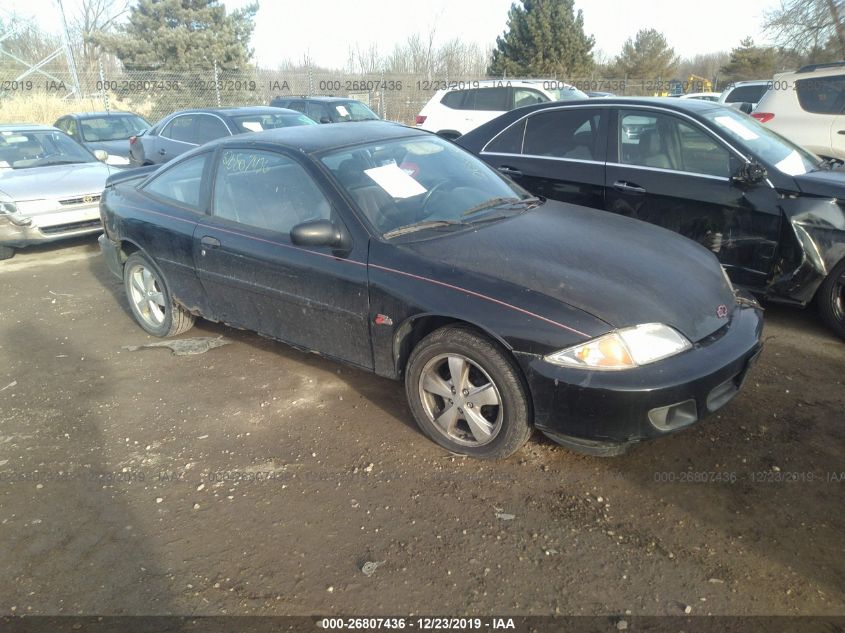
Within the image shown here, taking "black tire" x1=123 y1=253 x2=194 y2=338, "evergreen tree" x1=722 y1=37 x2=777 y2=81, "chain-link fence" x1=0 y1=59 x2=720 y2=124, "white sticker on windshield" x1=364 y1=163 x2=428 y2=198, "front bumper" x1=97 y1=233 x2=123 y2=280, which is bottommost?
"black tire" x1=123 y1=253 x2=194 y2=338

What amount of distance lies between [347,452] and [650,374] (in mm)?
1606

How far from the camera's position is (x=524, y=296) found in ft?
9.44

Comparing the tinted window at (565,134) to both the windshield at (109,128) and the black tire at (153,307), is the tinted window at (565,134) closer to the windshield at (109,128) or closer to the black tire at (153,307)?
the black tire at (153,307)

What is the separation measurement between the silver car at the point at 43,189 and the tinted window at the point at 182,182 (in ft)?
9.09

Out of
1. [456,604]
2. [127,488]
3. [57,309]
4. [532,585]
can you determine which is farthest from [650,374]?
[57,309]

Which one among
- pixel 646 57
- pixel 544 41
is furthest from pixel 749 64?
pixel 544 41

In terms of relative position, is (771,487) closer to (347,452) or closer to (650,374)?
(650,374)

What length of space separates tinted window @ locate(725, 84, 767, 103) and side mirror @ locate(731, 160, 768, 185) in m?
12.8

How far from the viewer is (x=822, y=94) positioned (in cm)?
758

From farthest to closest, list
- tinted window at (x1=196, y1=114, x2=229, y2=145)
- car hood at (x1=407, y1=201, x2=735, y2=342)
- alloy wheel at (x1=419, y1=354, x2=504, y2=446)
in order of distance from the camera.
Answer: tinted window at (x1=196, y1=114, x2=229, y2=145) < alloy wheel at (x1=419, y1=354, x2=504, y2=446) < car hood at (x1=407, y1=201, x2=735, y2=342)

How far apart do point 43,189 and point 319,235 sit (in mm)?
5873

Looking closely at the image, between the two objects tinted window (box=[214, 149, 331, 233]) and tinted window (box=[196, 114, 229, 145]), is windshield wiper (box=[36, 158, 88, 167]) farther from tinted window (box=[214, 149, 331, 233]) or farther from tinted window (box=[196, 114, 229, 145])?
tinted window (box=[214, 149, 331, 233])

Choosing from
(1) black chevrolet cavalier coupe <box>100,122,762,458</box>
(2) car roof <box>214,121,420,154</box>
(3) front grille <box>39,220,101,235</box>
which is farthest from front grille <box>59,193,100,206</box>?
(2) car roof <box>214,121,420,154</box>

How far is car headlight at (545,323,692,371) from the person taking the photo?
2720 mm
